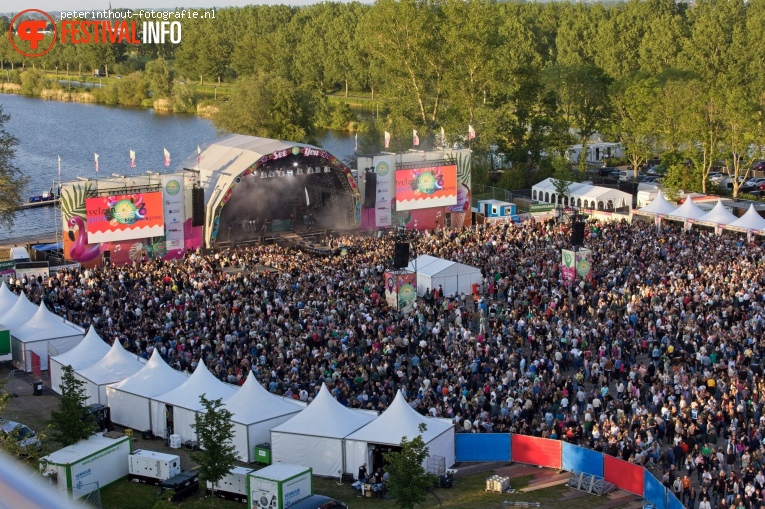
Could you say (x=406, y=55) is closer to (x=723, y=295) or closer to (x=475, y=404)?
(x=723, y=295)

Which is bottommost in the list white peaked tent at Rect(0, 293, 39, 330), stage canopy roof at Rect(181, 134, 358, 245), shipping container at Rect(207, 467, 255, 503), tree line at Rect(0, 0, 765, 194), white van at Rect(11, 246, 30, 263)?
shipping container at Rect(207, 467, 255, 503)

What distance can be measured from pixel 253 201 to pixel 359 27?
181 ft

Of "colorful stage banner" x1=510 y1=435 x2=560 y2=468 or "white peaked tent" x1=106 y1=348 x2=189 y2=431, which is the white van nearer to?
"white peaked tent" x1=106 y1=348 x2=189 y2=431

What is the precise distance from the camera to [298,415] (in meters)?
16.5

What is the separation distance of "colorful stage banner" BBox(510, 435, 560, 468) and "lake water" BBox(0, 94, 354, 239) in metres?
35.4

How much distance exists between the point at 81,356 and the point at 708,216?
22.2 metres

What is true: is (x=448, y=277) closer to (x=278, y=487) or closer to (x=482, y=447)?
(x=482, y=447)

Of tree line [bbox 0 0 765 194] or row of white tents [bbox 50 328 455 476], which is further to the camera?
tree line [bbox 0 0 765 194]

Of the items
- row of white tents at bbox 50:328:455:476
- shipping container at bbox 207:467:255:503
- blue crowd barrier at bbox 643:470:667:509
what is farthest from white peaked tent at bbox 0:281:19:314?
blue crowd barrier at bbox 643:470:667:509

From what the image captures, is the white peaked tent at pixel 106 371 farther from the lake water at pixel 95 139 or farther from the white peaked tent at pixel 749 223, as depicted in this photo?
the lake water at pixel 95 139

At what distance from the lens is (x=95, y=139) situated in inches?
2840

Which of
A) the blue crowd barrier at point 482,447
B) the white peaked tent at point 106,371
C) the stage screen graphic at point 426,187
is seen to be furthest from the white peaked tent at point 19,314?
the stage screen graphic at point 426,187

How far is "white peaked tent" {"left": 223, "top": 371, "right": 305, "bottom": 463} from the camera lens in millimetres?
16766

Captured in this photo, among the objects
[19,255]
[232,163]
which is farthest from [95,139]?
[19,255]
